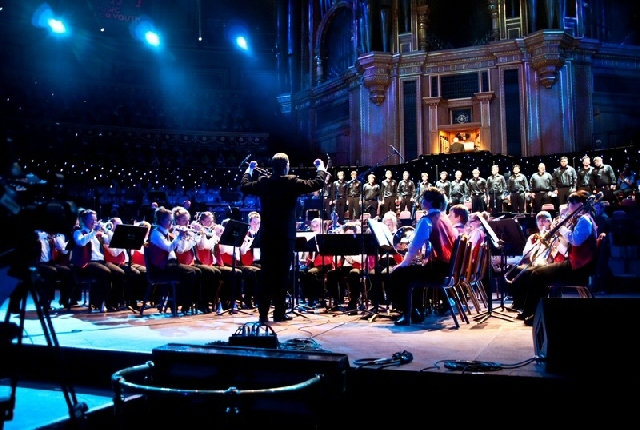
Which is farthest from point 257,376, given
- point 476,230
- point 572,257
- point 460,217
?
point 476,230

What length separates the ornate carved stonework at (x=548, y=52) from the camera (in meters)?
18.0

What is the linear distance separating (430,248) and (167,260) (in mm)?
3552

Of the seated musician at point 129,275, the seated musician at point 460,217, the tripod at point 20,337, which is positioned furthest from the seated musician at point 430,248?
the seated musician at point 129,275

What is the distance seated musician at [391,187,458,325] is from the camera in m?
5.71

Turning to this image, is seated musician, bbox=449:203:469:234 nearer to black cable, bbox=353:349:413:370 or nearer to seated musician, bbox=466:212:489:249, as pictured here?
seated musician, bbox=466:212:489:249

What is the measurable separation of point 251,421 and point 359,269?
537 centimetres

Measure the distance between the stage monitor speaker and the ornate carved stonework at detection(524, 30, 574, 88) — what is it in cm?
1756

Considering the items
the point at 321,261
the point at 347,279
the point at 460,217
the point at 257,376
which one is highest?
the point at 460,217

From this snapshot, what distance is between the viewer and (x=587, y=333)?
10.4 feet

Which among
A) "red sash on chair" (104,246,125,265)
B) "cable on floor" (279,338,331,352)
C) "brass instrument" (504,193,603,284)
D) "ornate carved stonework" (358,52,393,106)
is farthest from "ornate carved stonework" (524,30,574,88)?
"cable on floor" (279,338,331,352)

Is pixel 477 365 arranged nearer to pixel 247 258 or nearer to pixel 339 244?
pixel 339 244

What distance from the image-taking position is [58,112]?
63.5ft

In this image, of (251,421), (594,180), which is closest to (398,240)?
(251,421)

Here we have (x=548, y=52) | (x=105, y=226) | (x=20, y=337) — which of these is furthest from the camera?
(x=548, y=52)
